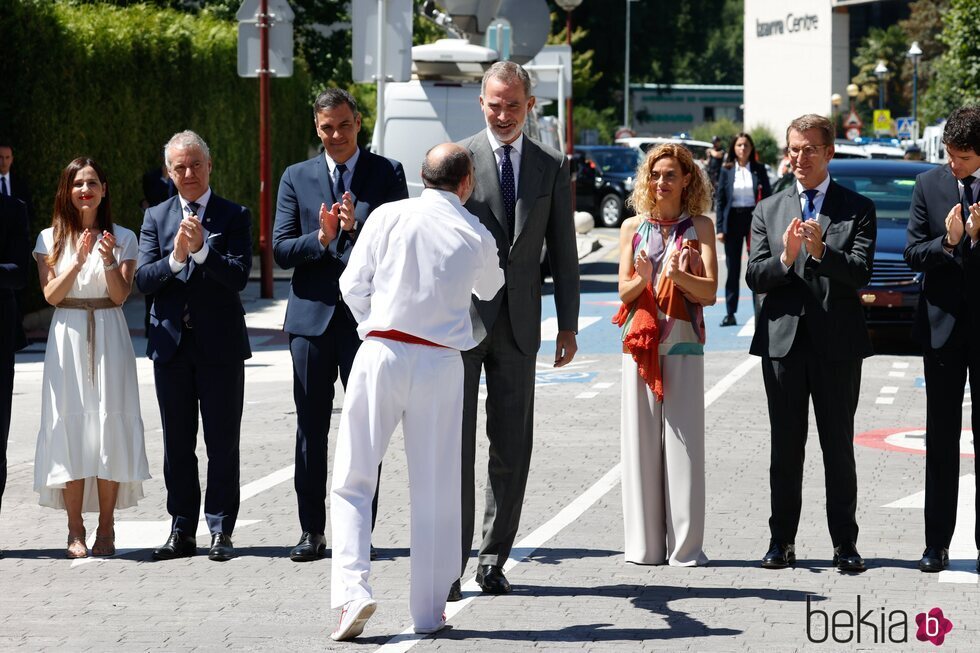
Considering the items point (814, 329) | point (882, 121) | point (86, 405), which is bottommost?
point (86, 405)

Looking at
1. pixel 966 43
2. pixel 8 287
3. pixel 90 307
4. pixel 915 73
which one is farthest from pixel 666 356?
pixel 915 73

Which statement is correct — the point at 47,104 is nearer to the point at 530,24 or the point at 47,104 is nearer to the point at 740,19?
the point at 530,24

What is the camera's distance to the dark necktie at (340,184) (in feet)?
26.1

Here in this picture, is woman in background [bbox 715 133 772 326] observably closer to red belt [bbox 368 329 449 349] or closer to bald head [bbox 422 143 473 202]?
bald head [bbox 422 143 473 202]

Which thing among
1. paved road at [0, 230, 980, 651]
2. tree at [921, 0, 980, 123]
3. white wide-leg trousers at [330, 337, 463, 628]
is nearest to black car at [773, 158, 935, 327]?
paved road at [0, 230, 980, 651]

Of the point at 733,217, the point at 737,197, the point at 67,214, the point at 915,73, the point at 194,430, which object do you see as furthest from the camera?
the point at 915,73

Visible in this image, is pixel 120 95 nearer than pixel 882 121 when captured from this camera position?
Yes

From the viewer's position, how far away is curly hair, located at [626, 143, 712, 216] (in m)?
7.70

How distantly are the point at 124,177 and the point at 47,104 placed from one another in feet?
8.59

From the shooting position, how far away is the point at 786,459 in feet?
25.6

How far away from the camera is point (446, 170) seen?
256 inches

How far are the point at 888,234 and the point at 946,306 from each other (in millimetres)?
9533

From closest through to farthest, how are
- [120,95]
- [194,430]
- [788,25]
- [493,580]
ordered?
[493,580] < [194,430] < [120,95] < [788,25]
